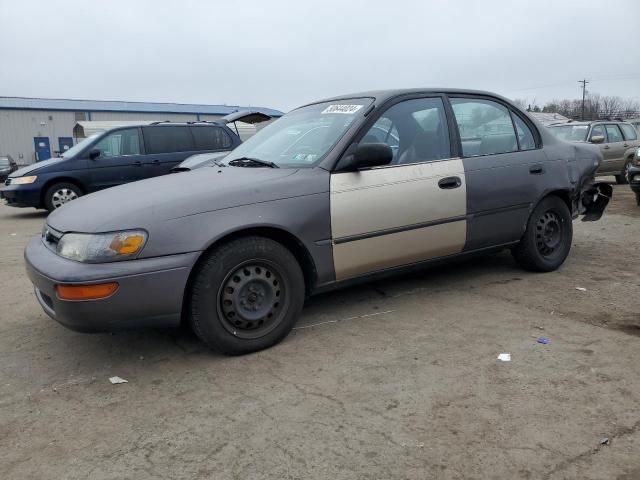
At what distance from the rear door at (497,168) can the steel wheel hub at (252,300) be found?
68.4 inches

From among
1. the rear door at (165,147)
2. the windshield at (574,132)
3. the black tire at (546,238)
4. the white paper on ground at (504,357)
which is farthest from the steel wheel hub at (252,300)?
the windshield at (574,132)

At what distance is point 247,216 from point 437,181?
5.10ft

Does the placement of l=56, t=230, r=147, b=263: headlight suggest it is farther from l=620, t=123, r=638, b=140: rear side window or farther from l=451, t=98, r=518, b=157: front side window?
l=620, t=123, r=638, b=140: rear side window

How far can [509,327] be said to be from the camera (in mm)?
3715

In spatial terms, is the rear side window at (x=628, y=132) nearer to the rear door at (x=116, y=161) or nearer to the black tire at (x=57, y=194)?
the rear door at (x=116, y=161)

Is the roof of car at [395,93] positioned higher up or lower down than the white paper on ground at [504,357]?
higher up

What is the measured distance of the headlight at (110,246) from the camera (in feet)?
9.80

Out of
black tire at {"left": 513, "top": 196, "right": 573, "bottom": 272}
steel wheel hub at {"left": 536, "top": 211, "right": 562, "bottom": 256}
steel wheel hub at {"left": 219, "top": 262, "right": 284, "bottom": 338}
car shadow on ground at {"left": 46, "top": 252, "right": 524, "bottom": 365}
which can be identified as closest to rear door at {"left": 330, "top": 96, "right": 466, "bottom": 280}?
car shadow on ground at {"left": 46, "top": 252, "right": 524, "bottom": 365}

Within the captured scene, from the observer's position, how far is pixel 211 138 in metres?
11.0

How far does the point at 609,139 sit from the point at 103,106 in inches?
1453

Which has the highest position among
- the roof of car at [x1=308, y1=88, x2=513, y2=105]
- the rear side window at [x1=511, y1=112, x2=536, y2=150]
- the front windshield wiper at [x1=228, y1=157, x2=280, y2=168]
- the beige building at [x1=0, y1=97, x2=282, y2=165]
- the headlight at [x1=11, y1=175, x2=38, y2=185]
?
the beige building at [x1=0, y1=97, x2=282, y2=165]

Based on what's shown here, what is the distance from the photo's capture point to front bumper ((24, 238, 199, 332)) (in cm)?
295

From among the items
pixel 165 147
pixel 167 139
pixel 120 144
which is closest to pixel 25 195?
pixel 120 144

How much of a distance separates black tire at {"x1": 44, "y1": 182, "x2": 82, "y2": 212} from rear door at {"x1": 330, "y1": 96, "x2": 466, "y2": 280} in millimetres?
7587
